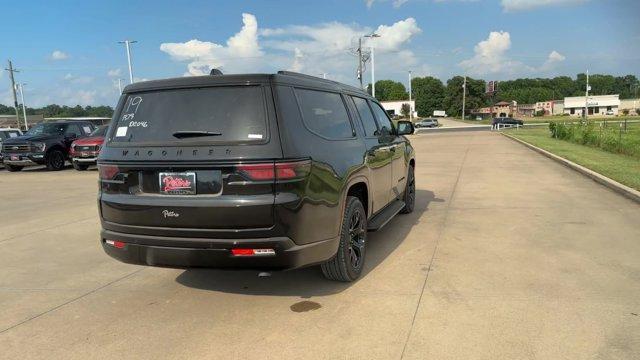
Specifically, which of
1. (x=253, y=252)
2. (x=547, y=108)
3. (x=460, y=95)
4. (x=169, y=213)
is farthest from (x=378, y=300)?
(x=547, y=108)

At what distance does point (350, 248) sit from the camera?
4.59 m

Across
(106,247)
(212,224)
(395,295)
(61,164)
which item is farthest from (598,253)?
(61,164)

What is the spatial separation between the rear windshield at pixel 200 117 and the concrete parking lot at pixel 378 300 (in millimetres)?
1426

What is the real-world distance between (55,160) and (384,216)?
52.0 ft

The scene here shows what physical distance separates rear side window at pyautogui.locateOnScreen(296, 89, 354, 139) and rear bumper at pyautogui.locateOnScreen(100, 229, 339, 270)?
0.99 meters

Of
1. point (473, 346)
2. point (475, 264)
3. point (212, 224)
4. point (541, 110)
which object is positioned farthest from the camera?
point (541, 110)

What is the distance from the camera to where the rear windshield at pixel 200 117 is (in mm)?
3650

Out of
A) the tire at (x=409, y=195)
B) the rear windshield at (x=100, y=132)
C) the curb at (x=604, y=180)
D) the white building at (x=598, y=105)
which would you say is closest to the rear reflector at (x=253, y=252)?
the tire at (x=409, y=195)

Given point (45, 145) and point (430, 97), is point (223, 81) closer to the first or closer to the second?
point (45, 145)

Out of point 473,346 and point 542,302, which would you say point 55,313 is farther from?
point 542,302

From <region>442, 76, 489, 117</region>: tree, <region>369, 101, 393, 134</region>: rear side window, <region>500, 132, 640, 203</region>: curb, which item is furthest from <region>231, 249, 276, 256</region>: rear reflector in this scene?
<region>442, 76, 489, 117</region>: tree

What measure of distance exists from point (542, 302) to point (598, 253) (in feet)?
5.85

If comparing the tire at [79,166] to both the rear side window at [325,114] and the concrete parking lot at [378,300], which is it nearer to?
the concrete parking lot at [378,300]

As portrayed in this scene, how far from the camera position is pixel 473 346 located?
3330 millimetres
